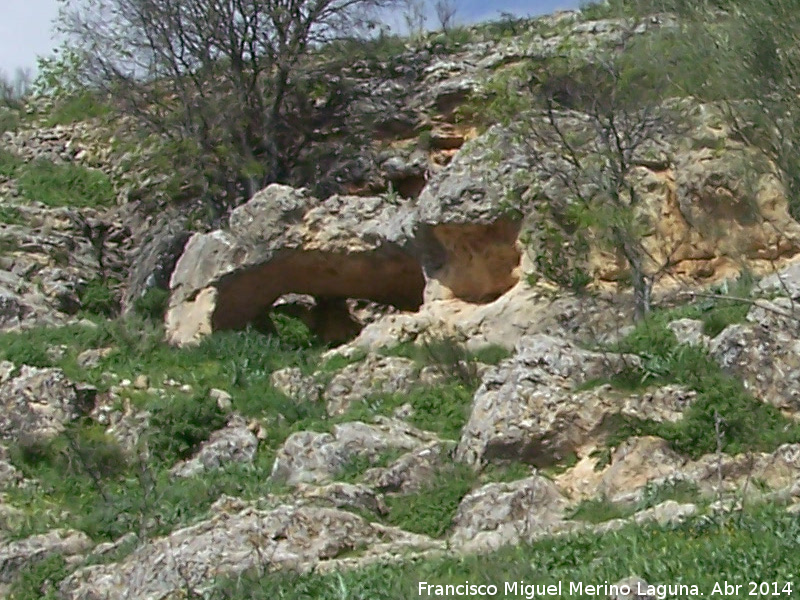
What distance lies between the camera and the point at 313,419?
13469 millimetres

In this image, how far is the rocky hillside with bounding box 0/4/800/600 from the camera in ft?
28.5

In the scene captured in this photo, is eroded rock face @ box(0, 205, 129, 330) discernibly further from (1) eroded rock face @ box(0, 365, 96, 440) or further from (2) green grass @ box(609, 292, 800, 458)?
(2) green grass @ box(609, 292, 800, 458)

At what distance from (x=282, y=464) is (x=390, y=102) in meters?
10.8

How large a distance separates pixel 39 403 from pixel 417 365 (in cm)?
429

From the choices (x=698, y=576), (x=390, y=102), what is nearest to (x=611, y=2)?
(x=390, y=102)

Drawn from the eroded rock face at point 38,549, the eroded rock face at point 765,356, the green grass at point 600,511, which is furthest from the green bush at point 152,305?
the green grass at point 600,511

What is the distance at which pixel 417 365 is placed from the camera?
565 inches

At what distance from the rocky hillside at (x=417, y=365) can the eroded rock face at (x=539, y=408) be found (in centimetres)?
3

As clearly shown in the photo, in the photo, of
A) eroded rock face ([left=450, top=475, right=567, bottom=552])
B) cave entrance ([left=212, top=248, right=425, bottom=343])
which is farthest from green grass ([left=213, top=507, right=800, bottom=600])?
cave entrance ([left=212, top=248, right=425, bottom=343])

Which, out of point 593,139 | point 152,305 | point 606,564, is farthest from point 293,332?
point 606,564

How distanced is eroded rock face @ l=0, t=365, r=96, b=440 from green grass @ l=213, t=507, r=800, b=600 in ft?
19.8

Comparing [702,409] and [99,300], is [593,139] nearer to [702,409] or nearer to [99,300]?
[702,409]

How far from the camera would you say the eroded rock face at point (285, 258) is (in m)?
16.8

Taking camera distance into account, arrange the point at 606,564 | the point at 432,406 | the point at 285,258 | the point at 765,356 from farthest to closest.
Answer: the point at 285,258 → the point at 432,406 → the point at 765,356 → the point at 606,564
